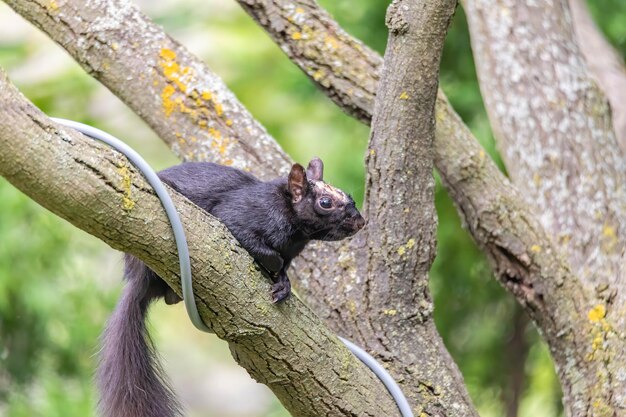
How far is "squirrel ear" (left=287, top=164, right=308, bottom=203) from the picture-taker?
2482mm

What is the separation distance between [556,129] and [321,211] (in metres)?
1.49

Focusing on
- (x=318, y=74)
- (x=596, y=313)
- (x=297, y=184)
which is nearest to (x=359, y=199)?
(x=318, y=74)

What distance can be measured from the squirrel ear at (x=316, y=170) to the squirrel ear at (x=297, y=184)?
0.11 meters

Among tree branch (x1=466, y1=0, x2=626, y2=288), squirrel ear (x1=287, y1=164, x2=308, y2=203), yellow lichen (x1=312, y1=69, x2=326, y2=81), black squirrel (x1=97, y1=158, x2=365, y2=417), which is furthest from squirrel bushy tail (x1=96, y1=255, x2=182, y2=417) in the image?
tree branch (x1=466, y1=0, x2=626, y2=288)

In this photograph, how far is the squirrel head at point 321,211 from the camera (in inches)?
98.0

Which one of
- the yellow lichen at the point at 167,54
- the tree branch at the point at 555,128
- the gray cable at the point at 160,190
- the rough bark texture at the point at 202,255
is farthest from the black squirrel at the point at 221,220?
the tree branch at the point at 555,128

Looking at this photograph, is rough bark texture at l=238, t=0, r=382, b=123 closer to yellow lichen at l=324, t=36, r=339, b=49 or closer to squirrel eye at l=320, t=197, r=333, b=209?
yellow lichen at l=324, t=36, r=339, b=49

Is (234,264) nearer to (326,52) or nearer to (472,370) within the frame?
(326,52)

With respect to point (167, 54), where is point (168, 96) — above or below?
below

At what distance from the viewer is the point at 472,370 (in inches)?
203

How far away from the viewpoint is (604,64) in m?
4.38

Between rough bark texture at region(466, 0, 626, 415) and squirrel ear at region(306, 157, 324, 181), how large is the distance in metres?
1.10

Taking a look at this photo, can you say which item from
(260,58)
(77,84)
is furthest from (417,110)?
(260,58)

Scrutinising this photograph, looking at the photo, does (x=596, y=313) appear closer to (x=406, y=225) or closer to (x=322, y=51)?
(x=406, y=225)
